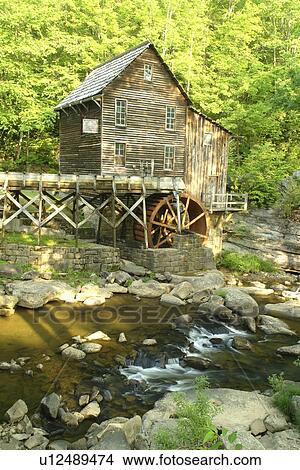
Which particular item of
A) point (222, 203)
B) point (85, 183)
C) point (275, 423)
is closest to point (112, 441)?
point (275, 423)

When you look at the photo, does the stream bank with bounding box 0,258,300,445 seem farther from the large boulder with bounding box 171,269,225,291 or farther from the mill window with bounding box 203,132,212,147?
the mill window with bounding box 203,132,212,147

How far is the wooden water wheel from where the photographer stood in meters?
19.6

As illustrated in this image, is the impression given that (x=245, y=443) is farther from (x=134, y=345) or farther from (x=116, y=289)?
(x=116, y=289)

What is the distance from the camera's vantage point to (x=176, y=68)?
2739cm

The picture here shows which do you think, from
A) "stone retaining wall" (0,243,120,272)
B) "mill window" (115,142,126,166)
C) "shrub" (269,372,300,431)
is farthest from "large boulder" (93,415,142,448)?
"mill window" (115,142,126,166)

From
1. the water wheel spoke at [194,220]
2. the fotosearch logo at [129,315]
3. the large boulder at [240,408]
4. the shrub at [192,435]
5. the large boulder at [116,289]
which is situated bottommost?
the fotosearch logo at [129,315]

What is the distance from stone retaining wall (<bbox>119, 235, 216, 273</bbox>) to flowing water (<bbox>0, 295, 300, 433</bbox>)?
13.1 ft

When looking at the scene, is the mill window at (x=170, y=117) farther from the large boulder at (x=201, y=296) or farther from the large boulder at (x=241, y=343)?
the large boulder at (x=241, y=343)

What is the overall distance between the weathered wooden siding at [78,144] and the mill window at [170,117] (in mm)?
3930

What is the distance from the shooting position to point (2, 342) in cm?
998

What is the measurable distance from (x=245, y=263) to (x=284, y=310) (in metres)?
6.16

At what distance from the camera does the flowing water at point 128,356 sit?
799 centimetres

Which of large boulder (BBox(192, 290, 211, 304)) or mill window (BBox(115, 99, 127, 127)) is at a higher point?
mill window (BBox(115, 99, 127, 127))

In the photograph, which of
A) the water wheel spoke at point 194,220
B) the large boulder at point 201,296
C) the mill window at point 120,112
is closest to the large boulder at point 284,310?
the large boulder at point 201,296
